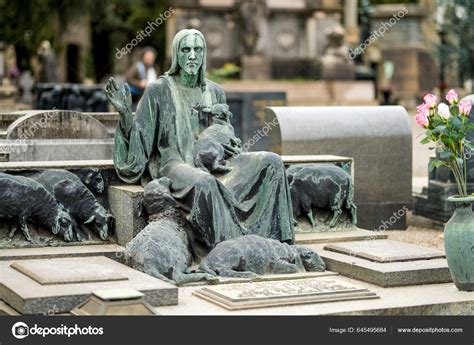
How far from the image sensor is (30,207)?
11.4 meters

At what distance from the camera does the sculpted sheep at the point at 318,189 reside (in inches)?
510

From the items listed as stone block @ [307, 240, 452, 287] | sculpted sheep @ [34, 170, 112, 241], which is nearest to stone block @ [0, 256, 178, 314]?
sculpted sheep @ [34, 170, 112, 241]

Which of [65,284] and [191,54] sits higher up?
[191,54]

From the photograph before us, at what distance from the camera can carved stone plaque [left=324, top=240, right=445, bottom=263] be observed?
1089cm

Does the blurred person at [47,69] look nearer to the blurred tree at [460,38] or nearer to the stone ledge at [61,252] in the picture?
the blurred tree at [460,38]

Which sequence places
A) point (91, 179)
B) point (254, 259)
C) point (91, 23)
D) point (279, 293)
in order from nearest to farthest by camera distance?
point (279, 293)
point (254, 259)
point (91, 179)
point (91, 23)

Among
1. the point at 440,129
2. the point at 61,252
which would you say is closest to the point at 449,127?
the point at 440,129

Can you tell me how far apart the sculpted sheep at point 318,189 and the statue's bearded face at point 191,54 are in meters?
1.87

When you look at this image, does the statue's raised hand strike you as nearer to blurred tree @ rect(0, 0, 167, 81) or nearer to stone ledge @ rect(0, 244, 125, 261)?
stone ledge @ rect(0, 244, 125, 261)

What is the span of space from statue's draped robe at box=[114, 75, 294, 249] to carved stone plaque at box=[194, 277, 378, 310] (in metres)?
0.99

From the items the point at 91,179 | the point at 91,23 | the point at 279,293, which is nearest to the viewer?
the point at 279,293

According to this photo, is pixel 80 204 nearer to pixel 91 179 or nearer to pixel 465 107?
pixel 91 179

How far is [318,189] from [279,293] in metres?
3.37
